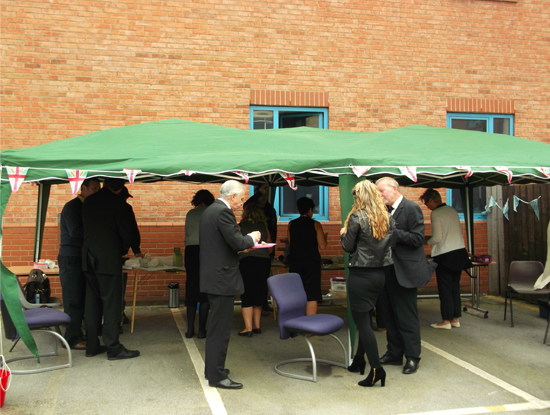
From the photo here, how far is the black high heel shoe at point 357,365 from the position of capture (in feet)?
16.4

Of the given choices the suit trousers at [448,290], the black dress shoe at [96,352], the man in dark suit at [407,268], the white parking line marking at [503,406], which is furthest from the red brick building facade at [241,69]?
the white parking line marking at [503,406]

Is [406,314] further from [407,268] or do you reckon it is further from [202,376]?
[202,376]

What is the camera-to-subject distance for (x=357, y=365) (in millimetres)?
5047

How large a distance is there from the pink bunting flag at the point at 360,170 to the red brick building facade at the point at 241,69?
385 centimetres

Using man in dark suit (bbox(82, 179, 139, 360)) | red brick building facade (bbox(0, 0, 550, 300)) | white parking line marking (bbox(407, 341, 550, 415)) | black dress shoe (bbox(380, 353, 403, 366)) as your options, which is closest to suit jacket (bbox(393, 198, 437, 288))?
black dress shoe (bbox(380, 353, 403, 366))

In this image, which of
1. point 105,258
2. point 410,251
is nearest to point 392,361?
point 410,251

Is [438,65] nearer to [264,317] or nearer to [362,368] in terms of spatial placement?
[264,317]

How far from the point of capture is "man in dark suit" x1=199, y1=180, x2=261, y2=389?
454cm

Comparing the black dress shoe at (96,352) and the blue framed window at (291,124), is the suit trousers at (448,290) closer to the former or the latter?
the blue framed window at (291,124)

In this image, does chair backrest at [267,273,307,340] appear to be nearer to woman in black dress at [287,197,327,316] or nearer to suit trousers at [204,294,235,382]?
suit trousers at [204,294,235,382]

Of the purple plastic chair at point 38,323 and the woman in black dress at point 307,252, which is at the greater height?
the woman in black dress at point 307,252

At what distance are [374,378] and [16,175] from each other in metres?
3.76

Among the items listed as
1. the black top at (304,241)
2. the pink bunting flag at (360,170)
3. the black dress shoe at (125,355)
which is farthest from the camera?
the black top at (304,241)

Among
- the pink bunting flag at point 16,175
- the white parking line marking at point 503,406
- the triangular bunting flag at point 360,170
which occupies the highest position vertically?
the triangular bunting flag at point 360,170
